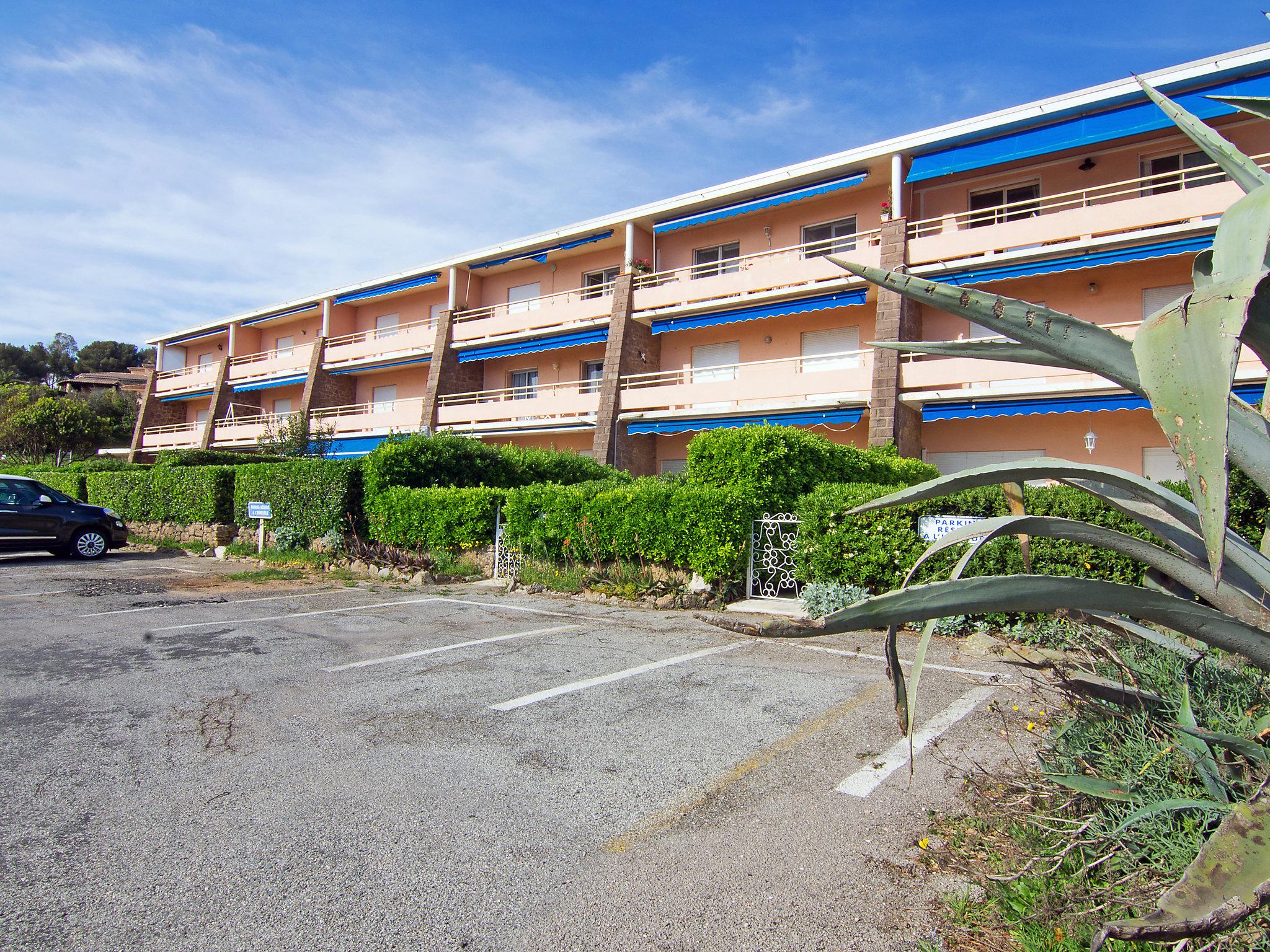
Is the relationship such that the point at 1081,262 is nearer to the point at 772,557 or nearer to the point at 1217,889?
the point at 772,557

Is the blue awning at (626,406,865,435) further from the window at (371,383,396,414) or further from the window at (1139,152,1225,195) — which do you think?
the window at (371,383,396,414)

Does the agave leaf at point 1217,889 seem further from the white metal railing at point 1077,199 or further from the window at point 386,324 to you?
the window at point 386,324

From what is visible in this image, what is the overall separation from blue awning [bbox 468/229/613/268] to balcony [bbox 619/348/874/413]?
5.18m

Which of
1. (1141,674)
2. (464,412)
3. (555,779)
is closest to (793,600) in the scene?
(555,779)

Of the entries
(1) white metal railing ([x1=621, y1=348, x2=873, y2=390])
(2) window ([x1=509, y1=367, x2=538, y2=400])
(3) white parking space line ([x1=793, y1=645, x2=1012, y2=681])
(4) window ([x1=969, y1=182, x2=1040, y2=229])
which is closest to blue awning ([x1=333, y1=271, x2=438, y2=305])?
(2) window ([x1=509, y1=367, x2=538, y2=400])

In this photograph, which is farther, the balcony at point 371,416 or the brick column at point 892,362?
the balcony at point 371,416

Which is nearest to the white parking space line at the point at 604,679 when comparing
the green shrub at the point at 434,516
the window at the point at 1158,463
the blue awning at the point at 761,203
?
the green shrub at the point at 434,516

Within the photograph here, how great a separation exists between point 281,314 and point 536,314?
1619 centimetres

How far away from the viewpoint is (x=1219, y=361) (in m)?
1.20

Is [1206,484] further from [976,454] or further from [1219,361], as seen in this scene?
[976,454]

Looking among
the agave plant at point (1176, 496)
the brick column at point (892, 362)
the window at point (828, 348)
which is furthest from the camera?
the window at point (828, 348)

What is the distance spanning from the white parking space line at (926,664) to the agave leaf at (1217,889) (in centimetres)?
416

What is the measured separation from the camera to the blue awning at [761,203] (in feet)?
61.6

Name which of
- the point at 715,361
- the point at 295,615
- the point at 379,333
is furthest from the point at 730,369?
the point at 379,333
